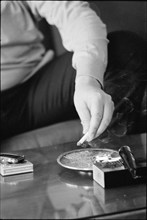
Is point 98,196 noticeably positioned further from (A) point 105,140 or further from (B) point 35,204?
(A) point 105,140

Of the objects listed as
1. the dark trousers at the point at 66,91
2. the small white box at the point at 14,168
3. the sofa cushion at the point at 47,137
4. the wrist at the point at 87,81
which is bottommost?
the sofa cushion at the point at 47,137

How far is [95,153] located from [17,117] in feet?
1.73

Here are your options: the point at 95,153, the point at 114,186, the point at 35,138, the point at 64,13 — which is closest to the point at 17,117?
the point at 35,138

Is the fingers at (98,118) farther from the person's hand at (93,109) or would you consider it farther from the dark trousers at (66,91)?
the dark trousers at (66,91)

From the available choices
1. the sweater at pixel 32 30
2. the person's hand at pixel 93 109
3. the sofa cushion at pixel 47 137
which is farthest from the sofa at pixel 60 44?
the person's hand at pixel 93 109

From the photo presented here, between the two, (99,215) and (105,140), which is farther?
(105,140)

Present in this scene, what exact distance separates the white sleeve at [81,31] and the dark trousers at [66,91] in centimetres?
7

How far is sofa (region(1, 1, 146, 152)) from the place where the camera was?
3.90 ft

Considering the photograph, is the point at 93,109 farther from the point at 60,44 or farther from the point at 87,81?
the point at 60,44

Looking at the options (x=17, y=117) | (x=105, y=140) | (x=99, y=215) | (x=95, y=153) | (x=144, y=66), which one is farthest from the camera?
(x=17, y=117)

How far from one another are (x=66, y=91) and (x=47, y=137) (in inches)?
5.9

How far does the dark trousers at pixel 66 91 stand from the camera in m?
1.10

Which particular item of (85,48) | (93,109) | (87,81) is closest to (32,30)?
(85,48)

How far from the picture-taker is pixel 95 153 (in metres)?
0.82
